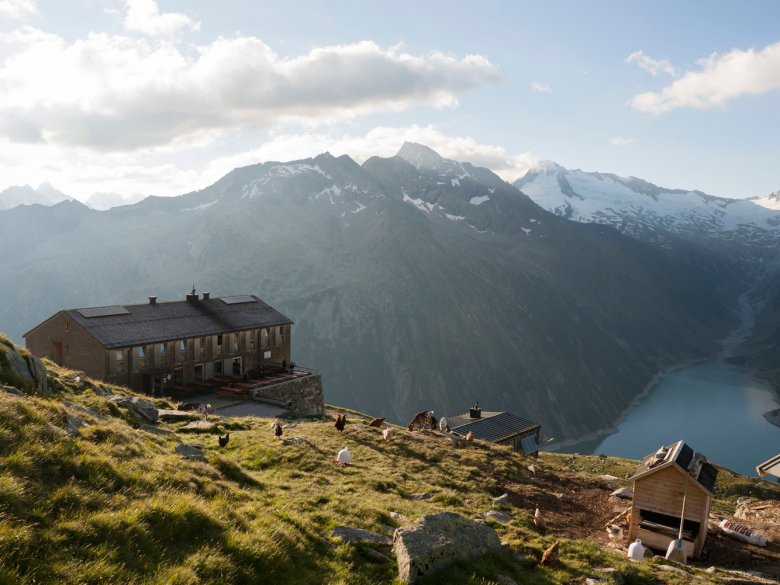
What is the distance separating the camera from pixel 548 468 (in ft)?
134

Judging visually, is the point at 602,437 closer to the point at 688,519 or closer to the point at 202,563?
the point at 688,519

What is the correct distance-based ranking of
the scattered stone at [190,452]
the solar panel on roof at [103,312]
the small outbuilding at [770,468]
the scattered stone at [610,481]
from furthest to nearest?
the solar panel on roof at [103,312], the scattered stone at [610,481], the small outbuilding at [770,468], the scattered stone at [190,452]

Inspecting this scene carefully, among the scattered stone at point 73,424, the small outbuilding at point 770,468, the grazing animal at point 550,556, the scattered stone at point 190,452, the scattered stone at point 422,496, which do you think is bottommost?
the small outbuilding at point 770,468

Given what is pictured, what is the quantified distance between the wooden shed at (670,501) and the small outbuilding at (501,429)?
21222mm

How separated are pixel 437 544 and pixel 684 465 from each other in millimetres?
19645

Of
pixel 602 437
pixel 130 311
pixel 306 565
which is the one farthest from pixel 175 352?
pixel 602 437

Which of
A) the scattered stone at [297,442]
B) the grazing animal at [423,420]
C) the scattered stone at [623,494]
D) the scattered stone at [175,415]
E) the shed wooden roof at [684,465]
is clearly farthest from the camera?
the grazing animal at [423,420]

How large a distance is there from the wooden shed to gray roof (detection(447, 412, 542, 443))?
827 inches

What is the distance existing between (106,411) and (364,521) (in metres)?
15.8

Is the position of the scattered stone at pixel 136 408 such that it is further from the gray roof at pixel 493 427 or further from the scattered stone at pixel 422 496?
the gray roof at pixel 493 427

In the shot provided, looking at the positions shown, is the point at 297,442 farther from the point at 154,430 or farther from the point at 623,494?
the point at 623,494

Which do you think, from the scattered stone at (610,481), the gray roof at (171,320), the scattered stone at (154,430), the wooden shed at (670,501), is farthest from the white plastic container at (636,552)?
the gray roof at (171,320)

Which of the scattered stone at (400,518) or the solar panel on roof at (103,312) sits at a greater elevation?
the solar panel on roof at (103,312)

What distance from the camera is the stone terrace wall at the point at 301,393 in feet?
198
